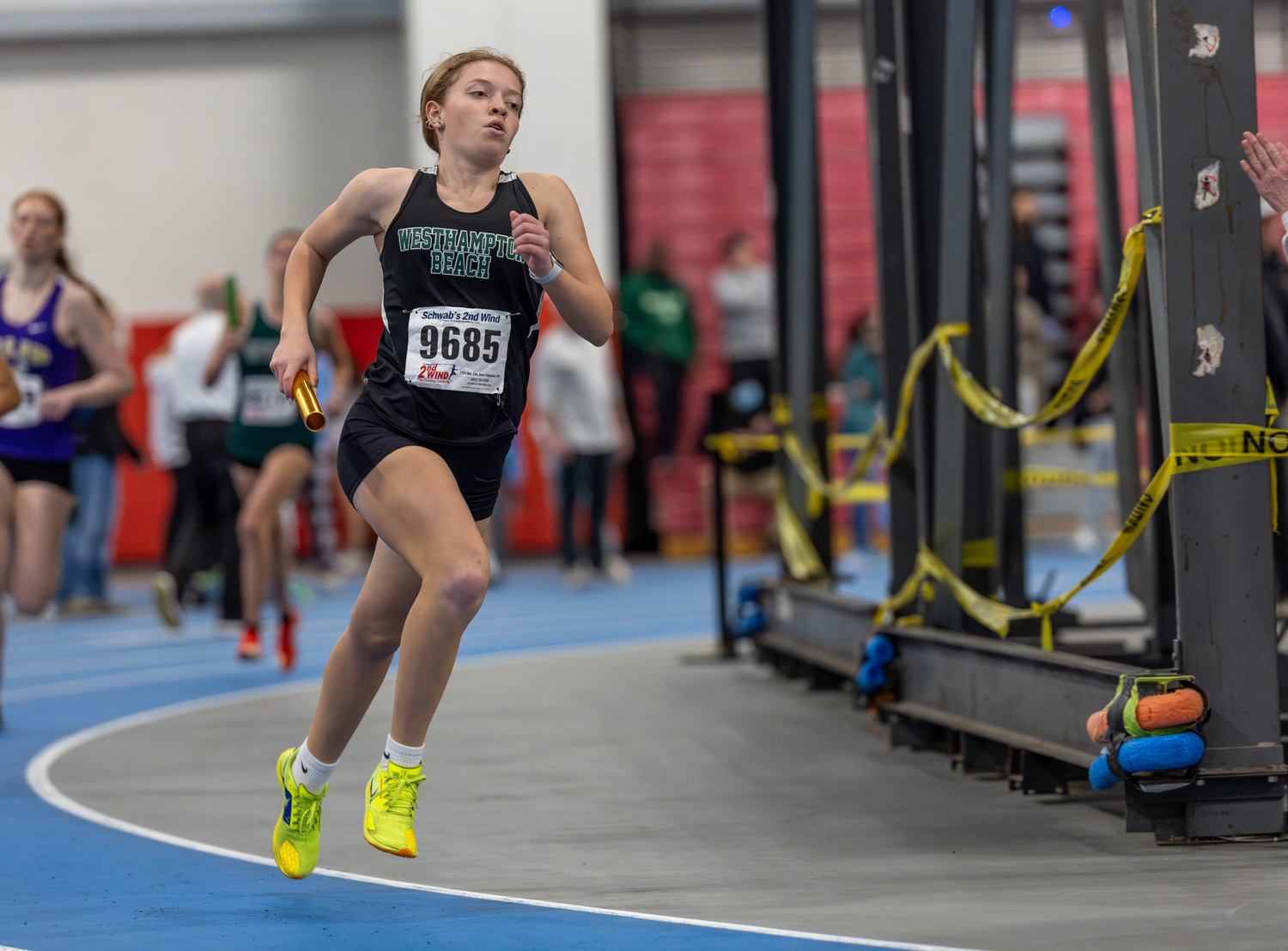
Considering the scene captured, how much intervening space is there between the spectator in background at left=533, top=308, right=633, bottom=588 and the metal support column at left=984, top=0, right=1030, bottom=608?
24.0 feet

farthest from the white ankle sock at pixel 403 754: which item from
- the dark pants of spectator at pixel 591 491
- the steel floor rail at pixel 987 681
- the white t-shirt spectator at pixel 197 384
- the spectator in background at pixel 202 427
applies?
the dark pants of spectator at pixel 591 491

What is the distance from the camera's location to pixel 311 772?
4.57 meters

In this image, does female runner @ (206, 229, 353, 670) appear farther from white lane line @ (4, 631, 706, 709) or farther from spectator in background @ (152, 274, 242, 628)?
spectator in background @ (152, 274, 242, 628)

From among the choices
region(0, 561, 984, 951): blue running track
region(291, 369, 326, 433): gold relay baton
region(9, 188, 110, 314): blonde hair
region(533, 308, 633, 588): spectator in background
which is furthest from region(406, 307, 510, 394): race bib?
region(533, 308, 633, 588): spectator in background

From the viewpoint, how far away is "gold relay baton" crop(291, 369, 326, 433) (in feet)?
13.0

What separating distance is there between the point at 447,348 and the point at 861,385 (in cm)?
1224

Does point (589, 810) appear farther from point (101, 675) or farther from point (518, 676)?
point (101, 675)

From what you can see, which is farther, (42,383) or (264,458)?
(264,458)

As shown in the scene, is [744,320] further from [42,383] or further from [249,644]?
[42,383]

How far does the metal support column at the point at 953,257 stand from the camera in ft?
21.4

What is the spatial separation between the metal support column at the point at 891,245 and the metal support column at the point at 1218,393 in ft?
8.60

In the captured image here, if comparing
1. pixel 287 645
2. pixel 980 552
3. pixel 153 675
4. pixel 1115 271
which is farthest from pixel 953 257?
pixel 153 675

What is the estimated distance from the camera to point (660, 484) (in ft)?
57.8

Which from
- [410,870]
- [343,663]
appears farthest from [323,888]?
[343,663]
